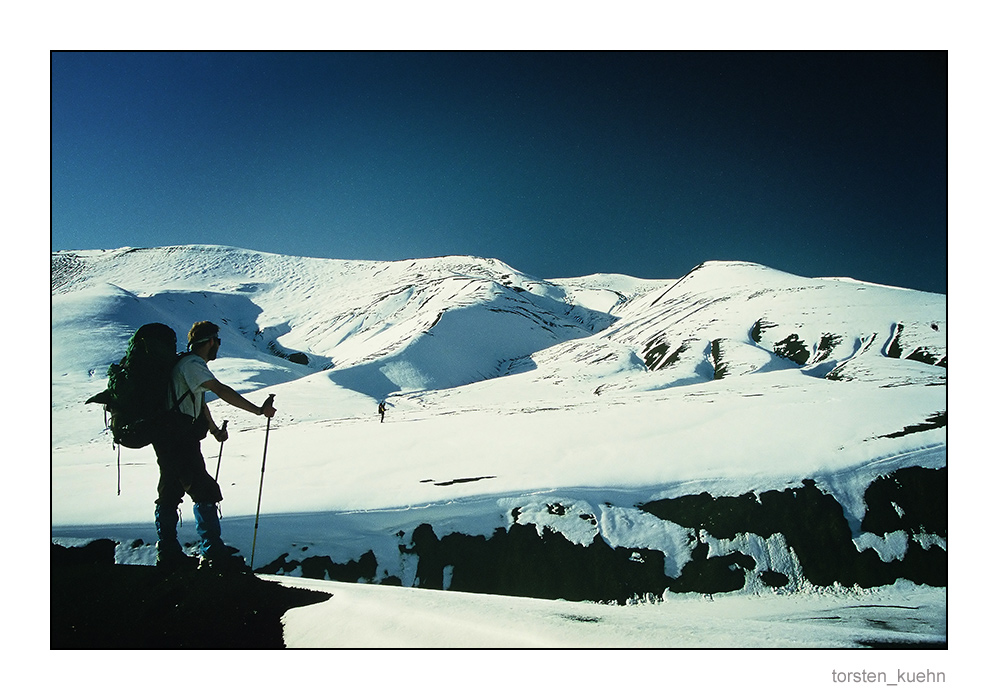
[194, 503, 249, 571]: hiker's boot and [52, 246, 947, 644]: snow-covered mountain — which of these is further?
[52, 246, 947, 644]: snow-covered mountain

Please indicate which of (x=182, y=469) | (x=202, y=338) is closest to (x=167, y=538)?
(x=182, y=469)

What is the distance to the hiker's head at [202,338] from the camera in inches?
102

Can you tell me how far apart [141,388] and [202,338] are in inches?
12.3

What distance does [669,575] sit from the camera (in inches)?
116

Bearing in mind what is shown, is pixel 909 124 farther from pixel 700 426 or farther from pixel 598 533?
pixel 598 533

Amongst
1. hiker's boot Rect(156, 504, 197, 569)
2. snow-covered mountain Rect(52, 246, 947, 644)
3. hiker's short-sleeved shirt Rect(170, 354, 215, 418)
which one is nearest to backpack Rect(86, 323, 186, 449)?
hiker's short-sleeved shirt Rect(170, 354, 215, 418)

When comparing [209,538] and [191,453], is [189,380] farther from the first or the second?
[209,538]

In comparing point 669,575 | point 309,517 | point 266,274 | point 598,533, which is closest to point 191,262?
point 266,274

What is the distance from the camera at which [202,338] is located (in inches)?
102

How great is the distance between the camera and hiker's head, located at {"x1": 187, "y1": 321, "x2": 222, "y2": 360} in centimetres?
258

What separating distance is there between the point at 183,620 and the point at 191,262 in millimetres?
4267

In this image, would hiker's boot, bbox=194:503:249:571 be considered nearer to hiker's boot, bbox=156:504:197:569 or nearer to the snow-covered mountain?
hiker's boot, bbox=156:504:197:569

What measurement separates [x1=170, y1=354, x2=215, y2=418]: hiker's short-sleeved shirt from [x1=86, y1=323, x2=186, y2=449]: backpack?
3cm

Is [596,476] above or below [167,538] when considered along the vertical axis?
above
